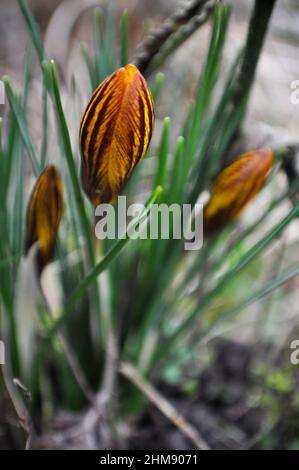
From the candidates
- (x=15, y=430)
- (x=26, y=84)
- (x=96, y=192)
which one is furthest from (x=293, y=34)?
(x=15, y=430)

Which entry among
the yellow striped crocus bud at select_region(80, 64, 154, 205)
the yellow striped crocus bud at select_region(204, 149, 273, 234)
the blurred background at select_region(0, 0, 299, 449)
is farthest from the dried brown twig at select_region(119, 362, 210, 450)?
the yellow striped crocus bud at select_region(80, 64, 154, 205)

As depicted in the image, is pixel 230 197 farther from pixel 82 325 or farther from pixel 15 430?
pixel 15 430

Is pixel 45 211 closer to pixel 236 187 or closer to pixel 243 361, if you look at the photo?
pixel 236 187

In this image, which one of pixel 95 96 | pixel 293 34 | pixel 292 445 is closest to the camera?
pixel 95 96

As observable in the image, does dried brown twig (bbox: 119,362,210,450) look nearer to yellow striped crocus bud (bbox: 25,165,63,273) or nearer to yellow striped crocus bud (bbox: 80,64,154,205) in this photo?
yellow striped crocus bud (bbox: 25,165,63,273)

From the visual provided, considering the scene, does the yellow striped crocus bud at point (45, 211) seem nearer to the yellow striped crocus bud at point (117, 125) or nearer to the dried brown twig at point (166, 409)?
the yellow striped crocus bud at point (117, 125)
